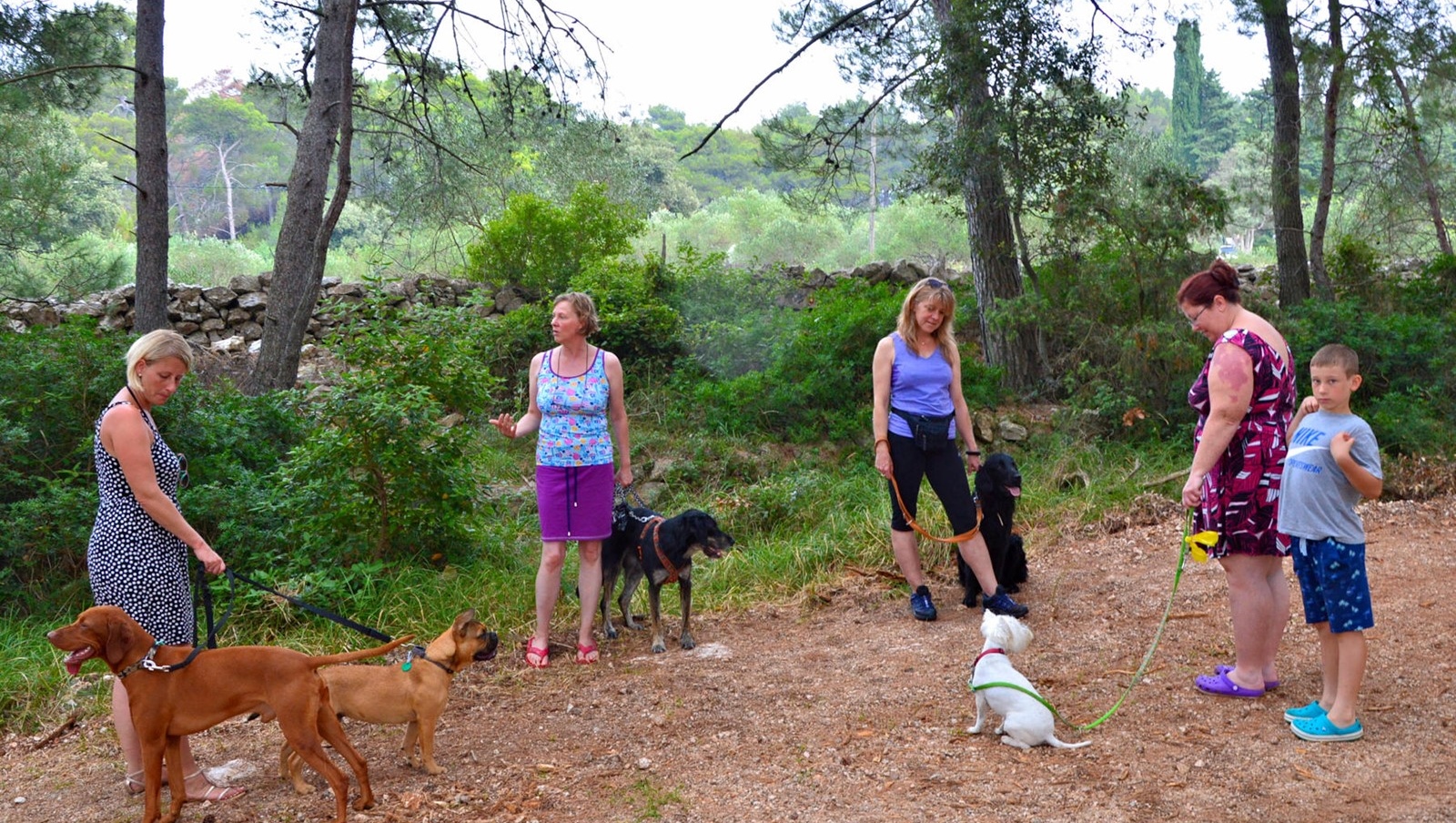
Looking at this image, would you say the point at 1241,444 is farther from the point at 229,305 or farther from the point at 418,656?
the point at 229,305

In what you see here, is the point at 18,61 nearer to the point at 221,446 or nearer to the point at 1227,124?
the point at 221,446

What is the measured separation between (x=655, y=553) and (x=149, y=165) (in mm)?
5908

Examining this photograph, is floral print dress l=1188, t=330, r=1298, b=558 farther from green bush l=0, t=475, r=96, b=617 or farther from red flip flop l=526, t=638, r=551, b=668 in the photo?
green bush l=0, t=475, r=96, b=617

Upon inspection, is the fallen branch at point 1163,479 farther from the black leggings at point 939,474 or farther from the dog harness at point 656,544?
the dog harness at point 656,544

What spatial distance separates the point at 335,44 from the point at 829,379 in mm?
5044

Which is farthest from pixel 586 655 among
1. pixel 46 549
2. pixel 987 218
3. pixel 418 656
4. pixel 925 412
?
pixel 987 218

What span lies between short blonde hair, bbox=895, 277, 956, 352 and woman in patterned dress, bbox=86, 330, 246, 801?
311 cm

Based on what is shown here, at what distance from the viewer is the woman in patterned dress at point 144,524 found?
340cm

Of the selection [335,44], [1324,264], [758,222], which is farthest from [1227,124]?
[335,44]

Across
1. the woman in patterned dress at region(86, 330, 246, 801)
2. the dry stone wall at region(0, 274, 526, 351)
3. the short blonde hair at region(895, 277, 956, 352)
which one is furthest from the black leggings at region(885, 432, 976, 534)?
the dry stone wall at region(0, 274, 526, 351)

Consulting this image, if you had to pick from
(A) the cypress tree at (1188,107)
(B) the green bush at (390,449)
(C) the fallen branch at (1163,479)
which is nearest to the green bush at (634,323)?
(B) the green bush at (390,449)

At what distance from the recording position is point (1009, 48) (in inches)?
340

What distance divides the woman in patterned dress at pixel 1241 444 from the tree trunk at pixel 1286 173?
22.0 feet

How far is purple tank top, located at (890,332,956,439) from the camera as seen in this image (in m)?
4.94
